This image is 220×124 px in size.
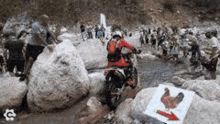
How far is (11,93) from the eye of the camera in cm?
386

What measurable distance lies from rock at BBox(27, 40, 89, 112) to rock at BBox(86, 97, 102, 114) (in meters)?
0.56

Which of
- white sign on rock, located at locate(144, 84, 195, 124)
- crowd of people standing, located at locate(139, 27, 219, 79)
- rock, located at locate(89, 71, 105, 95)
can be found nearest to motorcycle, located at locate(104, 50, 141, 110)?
rock, located at locate(89, 71, 105, 95)

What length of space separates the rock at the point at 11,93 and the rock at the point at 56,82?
0.67ft

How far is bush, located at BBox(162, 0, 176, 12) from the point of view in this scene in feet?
88.0

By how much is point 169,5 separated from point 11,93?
27694 mm

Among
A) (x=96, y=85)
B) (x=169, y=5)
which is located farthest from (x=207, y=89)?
(x=169, y=5)

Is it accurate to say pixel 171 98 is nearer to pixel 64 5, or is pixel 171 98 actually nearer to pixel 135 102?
pixel 135 102

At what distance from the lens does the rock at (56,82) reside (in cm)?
377

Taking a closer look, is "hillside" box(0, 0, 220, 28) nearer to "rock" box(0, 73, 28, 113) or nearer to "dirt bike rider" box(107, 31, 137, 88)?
"rock" box(0, 73, 28, 113)

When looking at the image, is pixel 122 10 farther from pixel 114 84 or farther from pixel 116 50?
pixel 114 84

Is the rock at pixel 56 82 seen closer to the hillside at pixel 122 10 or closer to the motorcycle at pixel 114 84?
the motorcycle at pixel 114 84

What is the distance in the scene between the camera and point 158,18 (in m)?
25.5

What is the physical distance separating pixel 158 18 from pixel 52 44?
23614 mm

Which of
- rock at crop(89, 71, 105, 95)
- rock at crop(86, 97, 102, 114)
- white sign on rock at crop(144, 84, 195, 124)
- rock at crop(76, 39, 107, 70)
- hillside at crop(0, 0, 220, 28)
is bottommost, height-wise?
rock at crop(86, 97, 102, 114)
